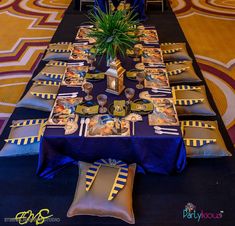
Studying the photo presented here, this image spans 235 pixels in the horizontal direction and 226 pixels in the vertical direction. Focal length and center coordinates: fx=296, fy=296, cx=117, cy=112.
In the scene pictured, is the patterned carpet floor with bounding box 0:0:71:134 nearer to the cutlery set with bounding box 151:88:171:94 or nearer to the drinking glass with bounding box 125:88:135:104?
the drinking glass with bounding box 125:88:135:104

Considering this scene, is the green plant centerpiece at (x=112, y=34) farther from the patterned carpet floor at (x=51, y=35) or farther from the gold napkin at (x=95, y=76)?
the patterned carpet floor at (x=51, y=35)

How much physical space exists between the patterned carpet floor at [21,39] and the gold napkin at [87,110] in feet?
3.85

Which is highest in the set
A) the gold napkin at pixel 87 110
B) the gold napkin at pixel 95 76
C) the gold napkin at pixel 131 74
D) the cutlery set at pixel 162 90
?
the gold napkin at pixel 131 74

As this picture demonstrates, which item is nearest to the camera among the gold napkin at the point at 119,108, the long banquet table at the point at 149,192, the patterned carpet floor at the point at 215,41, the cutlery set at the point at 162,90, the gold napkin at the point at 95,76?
the long banquet table at the point at 149,192

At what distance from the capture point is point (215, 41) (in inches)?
196

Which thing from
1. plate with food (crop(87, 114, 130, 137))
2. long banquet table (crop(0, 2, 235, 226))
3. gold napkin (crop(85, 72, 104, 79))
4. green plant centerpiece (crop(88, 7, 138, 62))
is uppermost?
green plant centerpiece (crop(88, 7, 138, 62))

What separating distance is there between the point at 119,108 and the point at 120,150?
373mm

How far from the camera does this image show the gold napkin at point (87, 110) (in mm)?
2479

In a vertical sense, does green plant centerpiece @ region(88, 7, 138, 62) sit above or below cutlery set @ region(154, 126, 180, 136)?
above

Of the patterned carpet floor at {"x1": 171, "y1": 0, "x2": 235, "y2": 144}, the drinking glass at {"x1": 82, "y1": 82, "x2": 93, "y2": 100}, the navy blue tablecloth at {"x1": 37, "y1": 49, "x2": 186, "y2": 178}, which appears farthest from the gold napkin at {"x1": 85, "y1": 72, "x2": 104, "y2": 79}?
the patterned carpet floor at {"x1": 171, "y1": 0, "x2": 235, "y2": 144}

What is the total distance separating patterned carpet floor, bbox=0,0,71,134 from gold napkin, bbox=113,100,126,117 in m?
1.42

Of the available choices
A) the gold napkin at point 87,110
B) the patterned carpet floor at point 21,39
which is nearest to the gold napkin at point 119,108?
the gold napkin at point 87,110

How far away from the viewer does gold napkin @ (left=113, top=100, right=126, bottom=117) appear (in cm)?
245

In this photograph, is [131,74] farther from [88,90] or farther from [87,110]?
[87,110]
